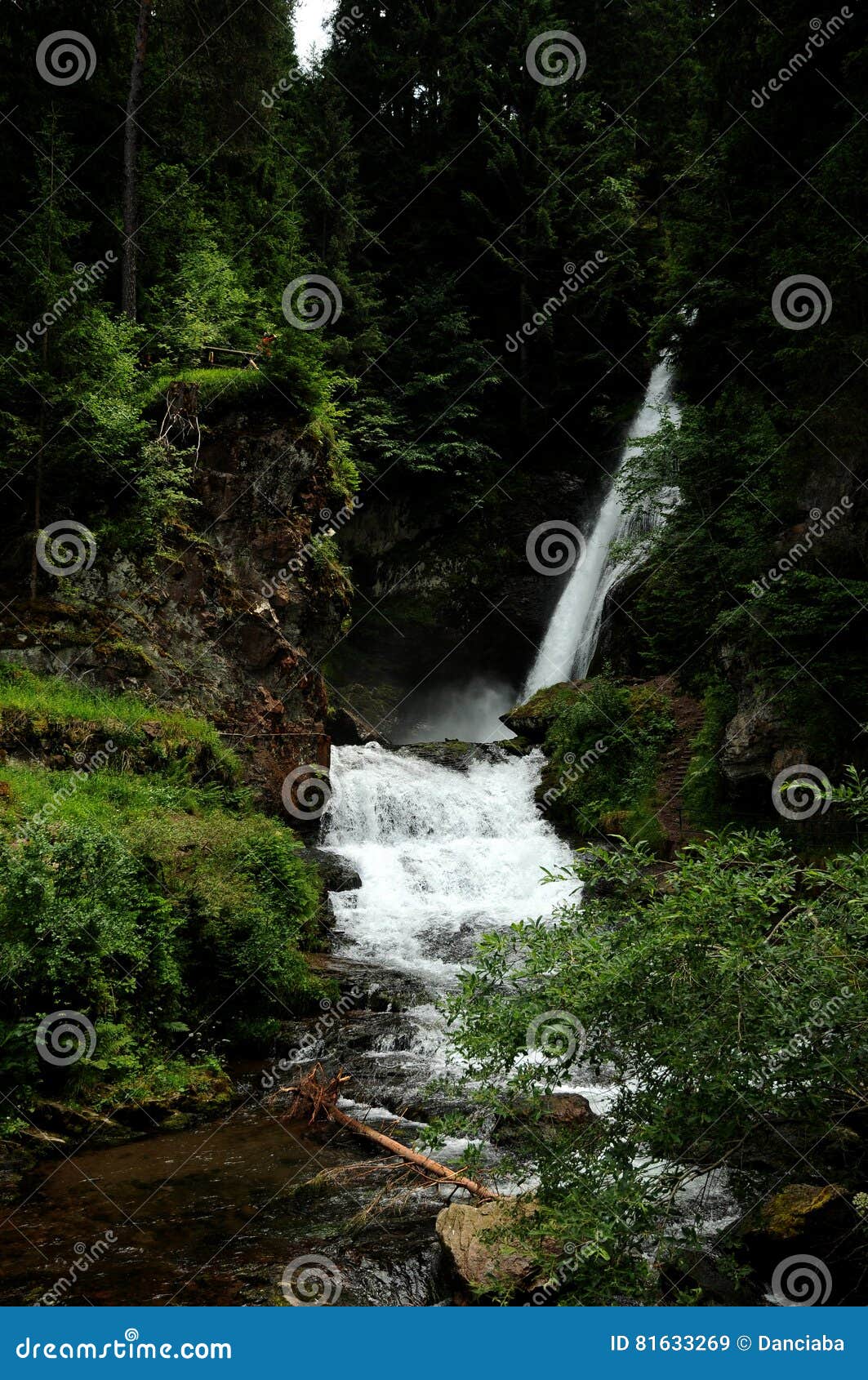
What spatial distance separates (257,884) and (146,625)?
18.7 feet

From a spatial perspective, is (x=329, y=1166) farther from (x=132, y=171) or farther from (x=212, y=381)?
(x=132, y=171)

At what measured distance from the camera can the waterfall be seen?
23.5 metres

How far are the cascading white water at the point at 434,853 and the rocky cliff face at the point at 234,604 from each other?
1.83m

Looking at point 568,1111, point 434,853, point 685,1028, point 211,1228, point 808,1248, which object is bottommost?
point 211,1228

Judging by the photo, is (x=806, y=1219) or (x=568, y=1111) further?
(x=568, y=1111)

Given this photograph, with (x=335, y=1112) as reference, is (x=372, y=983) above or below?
above

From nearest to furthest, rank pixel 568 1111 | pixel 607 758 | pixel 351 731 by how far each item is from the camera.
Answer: pixel 568 1111 → pixel 607 758 → pixel 351 731

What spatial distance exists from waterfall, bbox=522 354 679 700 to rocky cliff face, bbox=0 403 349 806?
8561mm

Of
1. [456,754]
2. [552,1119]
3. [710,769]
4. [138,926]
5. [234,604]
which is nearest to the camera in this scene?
[552,1119]

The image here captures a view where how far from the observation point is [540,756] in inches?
822

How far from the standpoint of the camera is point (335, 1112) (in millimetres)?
7965

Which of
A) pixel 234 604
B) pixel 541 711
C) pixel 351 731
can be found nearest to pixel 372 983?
pixel 234 604

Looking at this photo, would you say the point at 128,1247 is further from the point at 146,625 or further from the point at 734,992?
the point at 146,625

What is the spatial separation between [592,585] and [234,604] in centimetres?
1274
